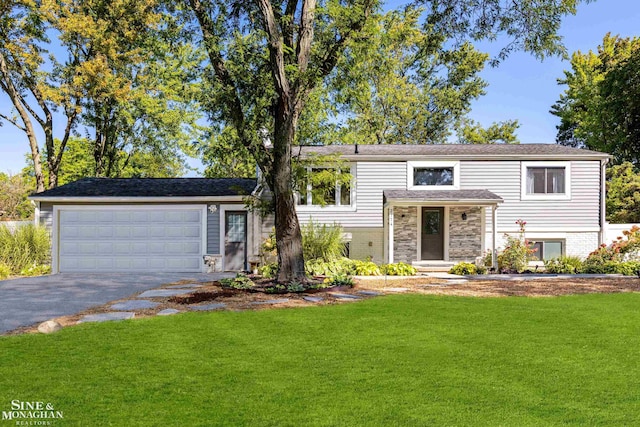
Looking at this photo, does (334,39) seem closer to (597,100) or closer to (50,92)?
(50,92)

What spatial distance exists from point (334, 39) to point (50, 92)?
46.8 ft

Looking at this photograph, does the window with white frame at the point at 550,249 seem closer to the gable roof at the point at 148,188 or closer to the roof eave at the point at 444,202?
the roof eave at the point at 444,202

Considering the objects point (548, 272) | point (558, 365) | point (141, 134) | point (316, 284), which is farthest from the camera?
point (141, 134)

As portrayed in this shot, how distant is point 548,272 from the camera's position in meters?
→ 15.4

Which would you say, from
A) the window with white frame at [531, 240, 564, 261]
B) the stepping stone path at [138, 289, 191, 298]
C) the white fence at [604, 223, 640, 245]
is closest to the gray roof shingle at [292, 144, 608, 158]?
the white fence at [604, 223, 640, 245]

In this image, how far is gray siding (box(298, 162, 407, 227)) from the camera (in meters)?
17.7

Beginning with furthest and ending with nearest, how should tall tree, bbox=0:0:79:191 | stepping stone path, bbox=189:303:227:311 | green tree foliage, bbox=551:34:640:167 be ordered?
green tree foliage, bbox=551:34:640:167, tall tree, bbox=0:0:79:191, stepping stone path, bbox=189:303:227:311

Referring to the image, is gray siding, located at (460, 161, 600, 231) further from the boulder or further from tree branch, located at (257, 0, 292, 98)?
the boulder

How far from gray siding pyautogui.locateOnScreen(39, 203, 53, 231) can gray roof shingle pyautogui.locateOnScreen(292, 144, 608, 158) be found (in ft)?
27.5

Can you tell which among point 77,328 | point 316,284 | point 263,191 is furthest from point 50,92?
point 77,328

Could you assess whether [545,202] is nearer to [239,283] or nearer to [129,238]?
[239,283]

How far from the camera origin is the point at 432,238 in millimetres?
18000

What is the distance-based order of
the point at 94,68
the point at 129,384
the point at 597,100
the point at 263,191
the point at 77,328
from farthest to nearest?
1. the point at 597,100
2. the point at 94,68
3. the point at 263,191
4. the point at 77,328
5. the point at 129,384
